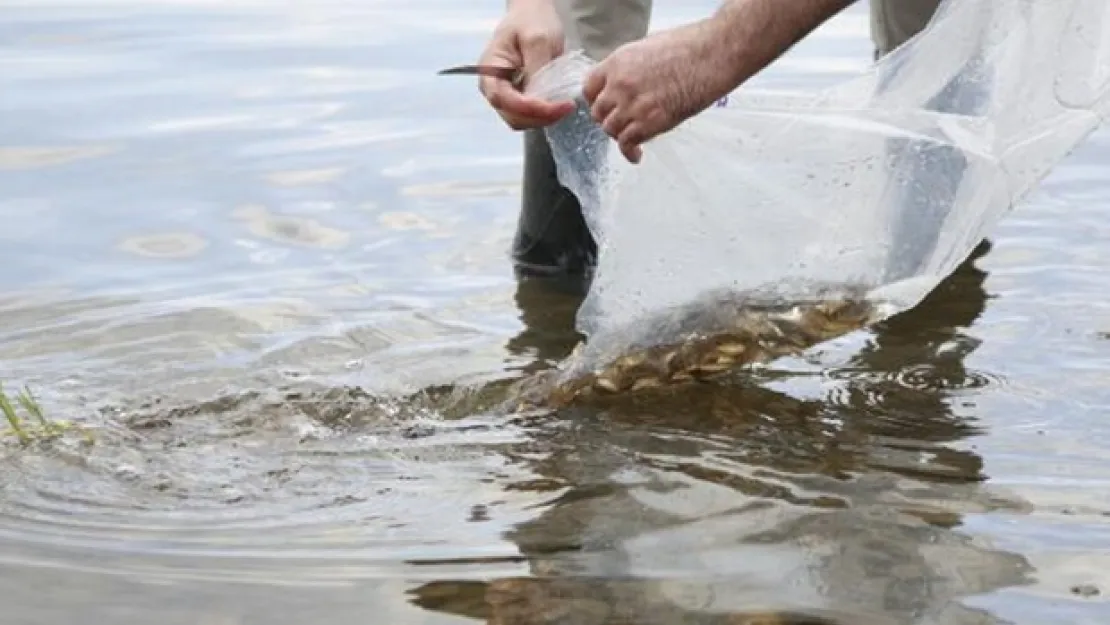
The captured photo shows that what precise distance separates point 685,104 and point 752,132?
35cm

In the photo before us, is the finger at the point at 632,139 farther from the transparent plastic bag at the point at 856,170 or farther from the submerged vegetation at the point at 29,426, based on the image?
the submerged vegetation at the point at 29,426

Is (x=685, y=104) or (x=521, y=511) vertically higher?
(x=685, y=104)

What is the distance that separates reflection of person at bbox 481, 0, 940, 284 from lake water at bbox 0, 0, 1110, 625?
0.62ft

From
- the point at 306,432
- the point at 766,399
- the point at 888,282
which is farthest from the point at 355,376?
the point at 888,282

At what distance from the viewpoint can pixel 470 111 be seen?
7.45 metres

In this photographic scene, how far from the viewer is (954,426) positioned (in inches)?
156

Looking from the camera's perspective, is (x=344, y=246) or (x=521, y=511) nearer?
(x=521, y=511)

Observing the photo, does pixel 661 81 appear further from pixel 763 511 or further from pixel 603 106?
pixel 763 511

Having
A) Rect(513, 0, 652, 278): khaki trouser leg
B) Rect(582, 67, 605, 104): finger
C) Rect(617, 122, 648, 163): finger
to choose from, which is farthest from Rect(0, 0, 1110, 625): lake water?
Rect(582, 67, 605, 104): finger

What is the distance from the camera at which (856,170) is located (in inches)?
155

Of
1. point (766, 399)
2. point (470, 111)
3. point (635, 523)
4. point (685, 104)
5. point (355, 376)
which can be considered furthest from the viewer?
point (470, 111)

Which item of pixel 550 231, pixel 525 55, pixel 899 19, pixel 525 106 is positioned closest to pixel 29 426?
pixel 525 106

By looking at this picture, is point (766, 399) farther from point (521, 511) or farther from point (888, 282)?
point (521, 511)

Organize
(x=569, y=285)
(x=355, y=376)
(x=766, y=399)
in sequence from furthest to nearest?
(x=569, y=285), (x=355, y=376), (x=766, y=399)
